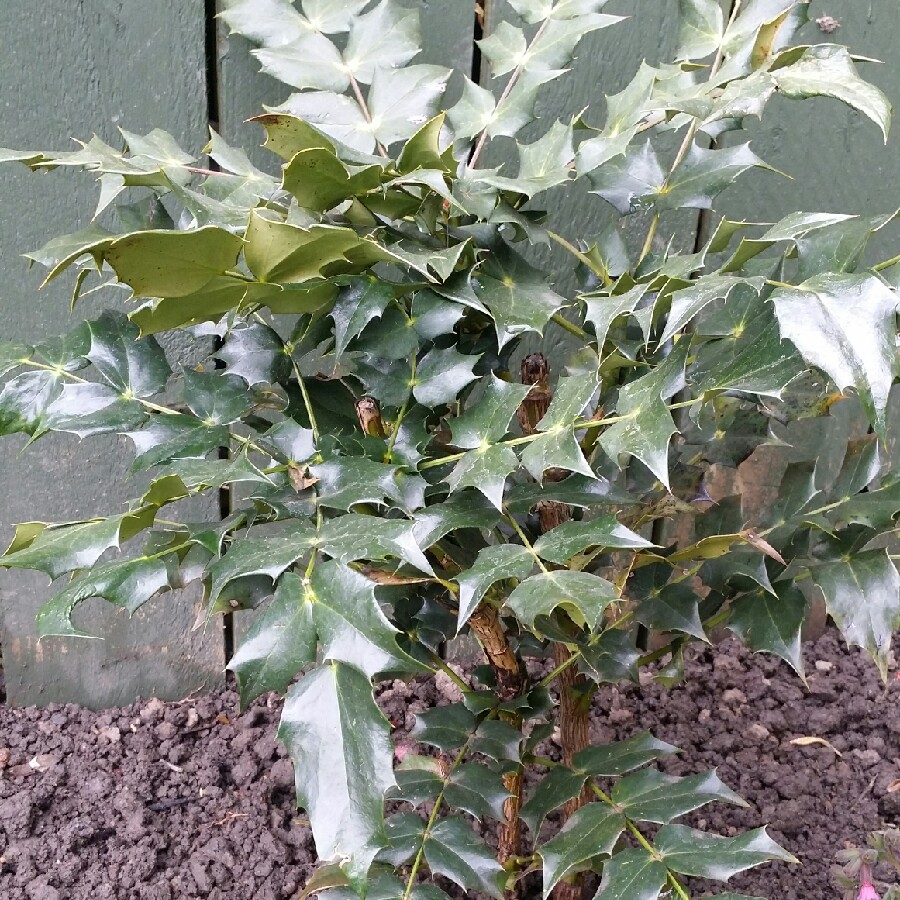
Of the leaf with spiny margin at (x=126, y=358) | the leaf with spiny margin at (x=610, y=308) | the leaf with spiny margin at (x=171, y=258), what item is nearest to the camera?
the leaf with spiny margin at (x=171, y=258)

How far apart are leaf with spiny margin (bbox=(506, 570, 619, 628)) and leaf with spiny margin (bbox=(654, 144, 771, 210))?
0.39m

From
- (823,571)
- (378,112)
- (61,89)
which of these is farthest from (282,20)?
(823,571)

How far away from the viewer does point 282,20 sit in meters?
0.99

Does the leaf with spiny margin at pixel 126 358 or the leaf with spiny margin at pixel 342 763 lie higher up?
the leaf with spiny margin at pixel 126 358

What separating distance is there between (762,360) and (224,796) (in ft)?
3.45

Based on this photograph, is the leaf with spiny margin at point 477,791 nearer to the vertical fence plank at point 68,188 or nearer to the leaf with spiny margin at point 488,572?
the leaf with spiny margin at point 488,572

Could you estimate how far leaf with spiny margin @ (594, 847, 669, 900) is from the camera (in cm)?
77

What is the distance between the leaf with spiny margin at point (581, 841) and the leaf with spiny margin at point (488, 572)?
0.89 feet

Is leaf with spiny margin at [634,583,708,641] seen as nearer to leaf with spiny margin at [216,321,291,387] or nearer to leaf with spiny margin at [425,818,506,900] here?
leaf with spiny margin at [425,818,506,900]

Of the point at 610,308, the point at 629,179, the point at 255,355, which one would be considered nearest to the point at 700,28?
the point at 629,179

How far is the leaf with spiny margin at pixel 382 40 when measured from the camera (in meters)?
0.97

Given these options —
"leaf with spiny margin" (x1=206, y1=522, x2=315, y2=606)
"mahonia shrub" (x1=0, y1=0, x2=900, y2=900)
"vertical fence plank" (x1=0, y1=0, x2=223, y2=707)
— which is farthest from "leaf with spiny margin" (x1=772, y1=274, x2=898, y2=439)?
"vertical fence plank" (x1=0, y1=0, x2=223, y2=707)

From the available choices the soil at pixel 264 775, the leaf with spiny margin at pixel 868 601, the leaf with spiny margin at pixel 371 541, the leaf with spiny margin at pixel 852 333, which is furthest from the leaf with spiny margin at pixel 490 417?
the soil at pixel 264 775

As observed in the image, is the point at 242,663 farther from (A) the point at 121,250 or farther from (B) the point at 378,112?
(B) the point at 378,112
